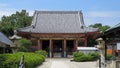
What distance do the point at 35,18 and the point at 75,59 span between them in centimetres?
1932

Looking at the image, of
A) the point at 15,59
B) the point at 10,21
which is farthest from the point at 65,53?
the point at 15,59

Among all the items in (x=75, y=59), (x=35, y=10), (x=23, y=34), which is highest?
(x=35, y=10)

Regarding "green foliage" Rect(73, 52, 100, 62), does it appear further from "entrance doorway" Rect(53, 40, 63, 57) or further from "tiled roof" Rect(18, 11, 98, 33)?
"entrance doorway" Rect(53, 40, 63, 57)

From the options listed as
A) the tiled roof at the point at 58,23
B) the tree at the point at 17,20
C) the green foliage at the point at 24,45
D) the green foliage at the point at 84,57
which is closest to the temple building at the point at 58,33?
the tiled roof at the point at 58,23

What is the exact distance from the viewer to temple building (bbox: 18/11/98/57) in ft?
175

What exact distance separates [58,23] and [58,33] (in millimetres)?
3423

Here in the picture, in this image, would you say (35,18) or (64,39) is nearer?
(64,39)

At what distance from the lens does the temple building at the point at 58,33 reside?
53.3 m

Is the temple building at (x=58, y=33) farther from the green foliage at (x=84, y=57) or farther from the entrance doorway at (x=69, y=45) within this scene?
the green foliage at (x=84, y=57)

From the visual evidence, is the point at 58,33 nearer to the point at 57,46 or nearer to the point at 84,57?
the point at 57,46


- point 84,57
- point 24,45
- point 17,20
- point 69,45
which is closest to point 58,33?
point 69,45

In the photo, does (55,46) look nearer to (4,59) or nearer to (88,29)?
(88,29)

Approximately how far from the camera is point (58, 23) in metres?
56.4

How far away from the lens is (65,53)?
5341 cm
